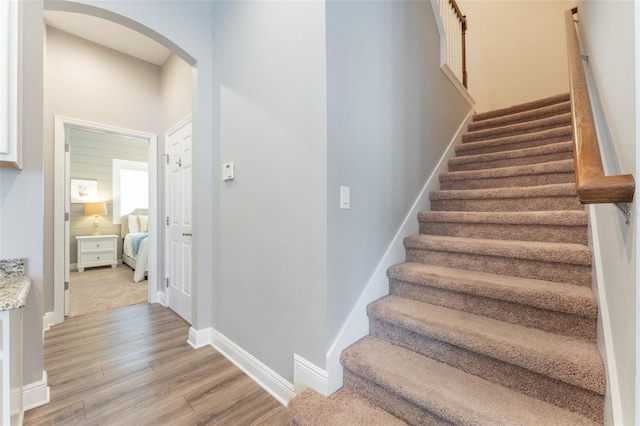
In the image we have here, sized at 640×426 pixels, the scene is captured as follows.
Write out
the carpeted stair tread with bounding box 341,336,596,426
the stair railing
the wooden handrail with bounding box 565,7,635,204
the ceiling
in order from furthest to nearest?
1. the stair railing
2. the ceiling
3. the carpeted stair tread with bounding box 341,336,596,426
4. the wooden handrail with bounding box 565,7,635,204

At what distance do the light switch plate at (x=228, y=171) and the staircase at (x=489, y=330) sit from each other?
4.49 ft

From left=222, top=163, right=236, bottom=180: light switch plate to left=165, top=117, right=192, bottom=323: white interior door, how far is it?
0.91 m

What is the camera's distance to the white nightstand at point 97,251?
5.12m

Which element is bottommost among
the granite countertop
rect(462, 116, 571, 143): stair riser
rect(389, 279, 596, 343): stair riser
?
rect(389, 279, 596, 343): stair riser

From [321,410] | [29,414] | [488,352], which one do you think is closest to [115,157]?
[29,414]

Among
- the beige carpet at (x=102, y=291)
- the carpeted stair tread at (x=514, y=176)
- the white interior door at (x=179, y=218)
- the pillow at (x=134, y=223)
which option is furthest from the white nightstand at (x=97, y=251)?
the carpeted stair tread at (x=514, y=176)

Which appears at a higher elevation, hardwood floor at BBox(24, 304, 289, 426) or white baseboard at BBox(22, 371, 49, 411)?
white baseboard at BBox(22, 371, 49, 411)

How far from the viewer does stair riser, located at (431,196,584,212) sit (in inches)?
71.0

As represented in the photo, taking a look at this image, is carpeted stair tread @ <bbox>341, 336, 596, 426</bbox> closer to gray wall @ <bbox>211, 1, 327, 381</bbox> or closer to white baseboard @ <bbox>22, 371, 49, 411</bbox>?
gray wall @ <bbox>211, 1, 327, 381</bbox>

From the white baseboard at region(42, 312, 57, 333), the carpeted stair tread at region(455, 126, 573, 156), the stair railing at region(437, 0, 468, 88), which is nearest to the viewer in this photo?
the carpeted stair tread at region(455, 126, 573, 156)

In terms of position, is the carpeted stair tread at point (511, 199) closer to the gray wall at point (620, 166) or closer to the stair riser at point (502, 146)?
the gray wall at point (620, 166)

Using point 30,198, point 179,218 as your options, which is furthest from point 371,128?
point 179,218

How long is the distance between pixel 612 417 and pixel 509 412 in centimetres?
29

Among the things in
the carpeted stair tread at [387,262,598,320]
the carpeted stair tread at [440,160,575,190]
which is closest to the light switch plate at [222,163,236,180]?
the carpeted stair tread at [387,262,598,320]
